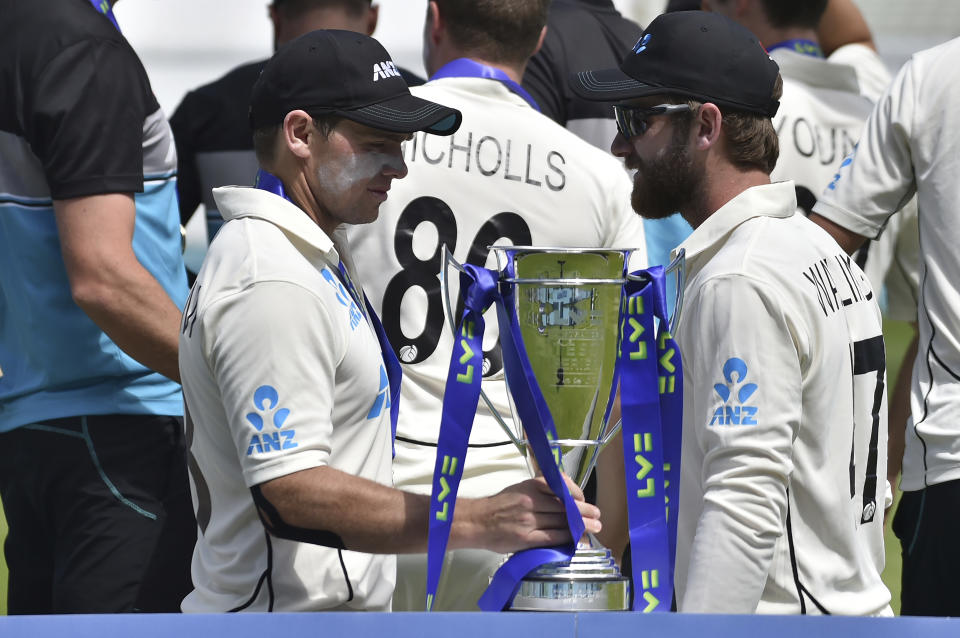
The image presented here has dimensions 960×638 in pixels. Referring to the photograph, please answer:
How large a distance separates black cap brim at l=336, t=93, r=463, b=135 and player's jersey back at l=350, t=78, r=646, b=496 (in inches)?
30.1

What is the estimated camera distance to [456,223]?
334cm

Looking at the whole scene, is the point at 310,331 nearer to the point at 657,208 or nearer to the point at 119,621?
the point at 119,621

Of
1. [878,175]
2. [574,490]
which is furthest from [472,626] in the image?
[878,175]

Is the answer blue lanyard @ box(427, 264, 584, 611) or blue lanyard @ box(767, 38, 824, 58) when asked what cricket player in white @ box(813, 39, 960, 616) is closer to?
blue lanyard @ box(767, 38, 824, 58)

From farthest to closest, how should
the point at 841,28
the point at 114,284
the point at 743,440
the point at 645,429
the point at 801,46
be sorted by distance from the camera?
1. the point at 841,28
2. the point at 801,46
3. the point at 114,284
4. the point at 743,440
5. the point at 645,429

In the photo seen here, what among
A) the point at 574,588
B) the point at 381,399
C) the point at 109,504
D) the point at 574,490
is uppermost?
the point at 381,399

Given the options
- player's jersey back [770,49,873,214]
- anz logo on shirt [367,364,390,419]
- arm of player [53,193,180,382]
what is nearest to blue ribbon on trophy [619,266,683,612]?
anz logo on shirt [367,364,390,419]

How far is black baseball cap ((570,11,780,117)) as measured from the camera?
2645 mm

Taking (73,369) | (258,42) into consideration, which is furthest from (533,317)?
(258,42)

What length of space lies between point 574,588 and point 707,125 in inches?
40.9

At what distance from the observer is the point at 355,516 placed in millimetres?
2158

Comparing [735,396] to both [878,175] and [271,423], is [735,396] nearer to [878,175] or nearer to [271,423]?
[271,423]

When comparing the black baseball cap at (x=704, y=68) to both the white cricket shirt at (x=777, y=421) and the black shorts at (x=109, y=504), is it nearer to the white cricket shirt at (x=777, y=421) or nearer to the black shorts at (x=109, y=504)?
the white cricket shirt at (x=777, y=421)

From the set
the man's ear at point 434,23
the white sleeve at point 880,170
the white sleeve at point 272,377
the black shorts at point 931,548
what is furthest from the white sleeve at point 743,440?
the man's ear at point 434,23
